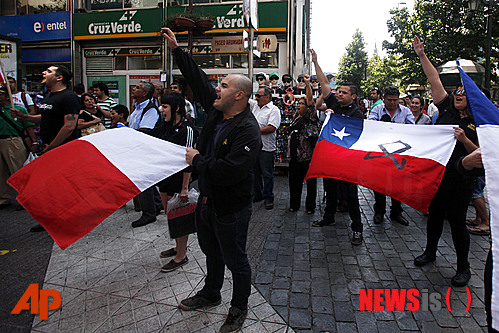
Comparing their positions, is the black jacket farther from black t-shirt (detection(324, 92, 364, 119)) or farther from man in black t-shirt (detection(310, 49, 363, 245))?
black t-shirt (detection(324, 92, 364, 119))

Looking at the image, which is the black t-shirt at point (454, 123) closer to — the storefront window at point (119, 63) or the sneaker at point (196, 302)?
the sneaker at point (196, 302)

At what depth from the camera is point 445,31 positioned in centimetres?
2017

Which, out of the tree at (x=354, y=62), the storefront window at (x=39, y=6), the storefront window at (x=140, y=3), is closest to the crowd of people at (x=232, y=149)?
the storefront window at (x=140, y=3)

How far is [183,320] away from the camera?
325 cm

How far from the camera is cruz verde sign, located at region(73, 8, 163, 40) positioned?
60.4ft

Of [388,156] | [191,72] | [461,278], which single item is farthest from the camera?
[388,156]

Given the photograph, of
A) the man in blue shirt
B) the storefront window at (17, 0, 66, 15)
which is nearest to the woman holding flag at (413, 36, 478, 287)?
the man in blue shirt

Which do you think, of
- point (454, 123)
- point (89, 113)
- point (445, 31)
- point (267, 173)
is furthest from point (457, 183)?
point (445, 31)

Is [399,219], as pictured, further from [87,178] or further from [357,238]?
[87,178]

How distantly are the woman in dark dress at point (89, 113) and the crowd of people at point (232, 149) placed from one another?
0.7 inches

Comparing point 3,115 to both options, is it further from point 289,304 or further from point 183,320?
point 289,304

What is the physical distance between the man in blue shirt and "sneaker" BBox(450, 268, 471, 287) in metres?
2.05

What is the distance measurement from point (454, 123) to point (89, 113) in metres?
5.55

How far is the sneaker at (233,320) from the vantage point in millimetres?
3090
